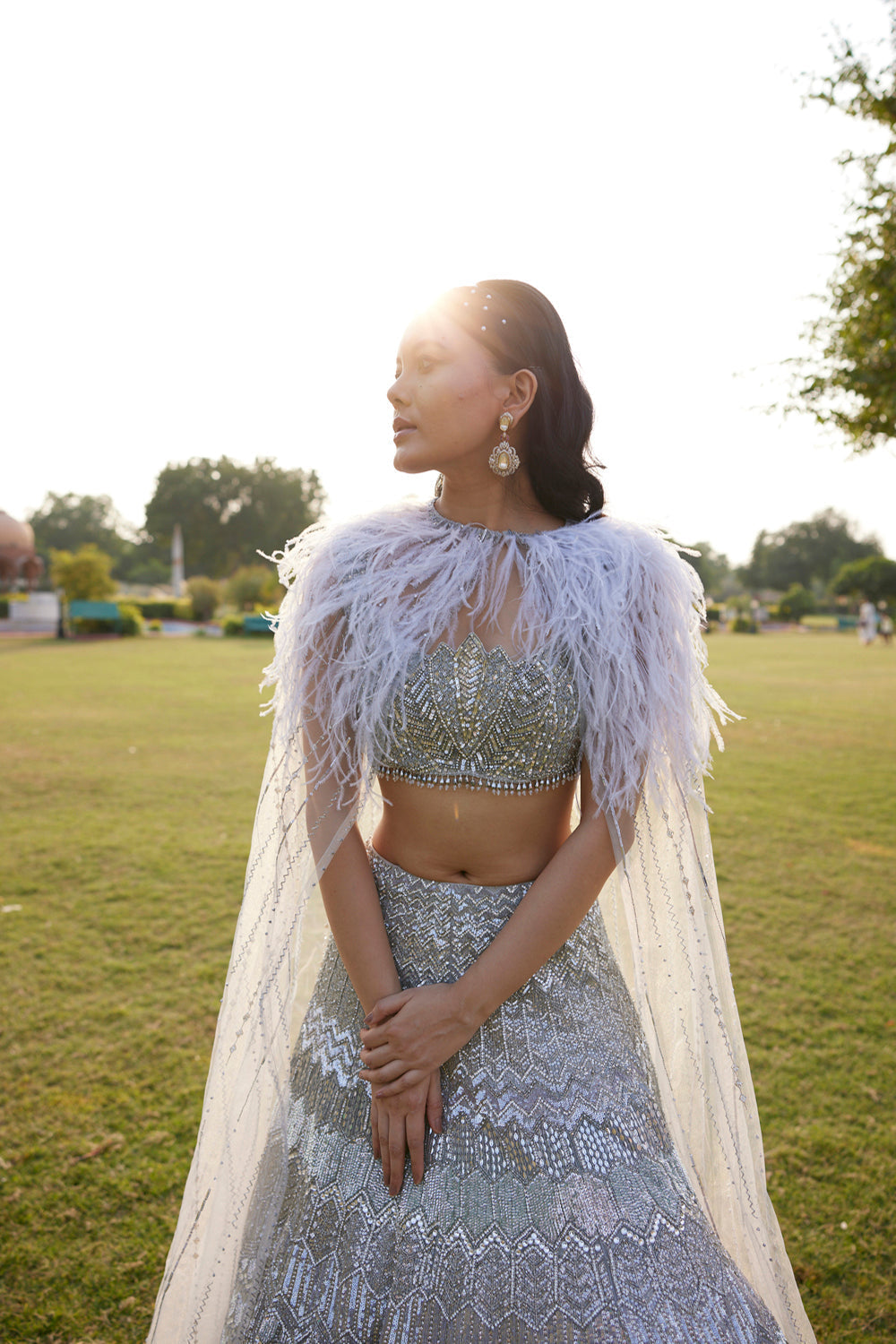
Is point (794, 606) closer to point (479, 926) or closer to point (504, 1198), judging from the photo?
point (479, 926)

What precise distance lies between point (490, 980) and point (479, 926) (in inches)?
5.0

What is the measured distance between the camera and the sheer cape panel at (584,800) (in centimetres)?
171

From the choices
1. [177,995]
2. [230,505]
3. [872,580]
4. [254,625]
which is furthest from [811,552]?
[177,995]

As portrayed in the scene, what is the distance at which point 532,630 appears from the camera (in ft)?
5.64

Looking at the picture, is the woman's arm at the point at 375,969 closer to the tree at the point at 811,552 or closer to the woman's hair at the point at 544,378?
the woman's hair at the point at 544,378

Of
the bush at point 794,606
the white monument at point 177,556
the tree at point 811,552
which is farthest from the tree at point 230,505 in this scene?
the tree at point 811,552

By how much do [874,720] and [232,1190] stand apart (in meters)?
12.7

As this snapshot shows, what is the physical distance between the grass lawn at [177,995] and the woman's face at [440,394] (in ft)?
8.07

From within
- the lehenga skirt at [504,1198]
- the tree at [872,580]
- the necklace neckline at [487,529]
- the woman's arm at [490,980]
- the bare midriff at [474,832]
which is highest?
the tree at [872,580]

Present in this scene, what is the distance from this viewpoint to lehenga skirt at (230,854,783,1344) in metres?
1.29

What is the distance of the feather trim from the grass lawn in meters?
1.83

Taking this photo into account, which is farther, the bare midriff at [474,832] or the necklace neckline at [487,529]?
the necklace neckline at [487,529]

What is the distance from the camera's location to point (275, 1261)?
4.75 ft

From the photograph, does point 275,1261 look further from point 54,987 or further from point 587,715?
point 54,987
